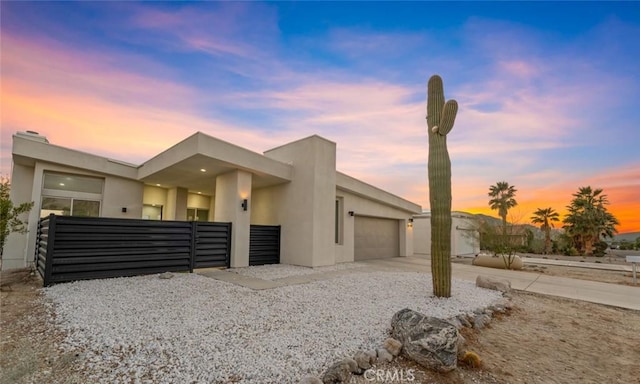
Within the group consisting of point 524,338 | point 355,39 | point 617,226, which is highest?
point 355,39

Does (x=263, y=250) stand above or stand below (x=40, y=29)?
below

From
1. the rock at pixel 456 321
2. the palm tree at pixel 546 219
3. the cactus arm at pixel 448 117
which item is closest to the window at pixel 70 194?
the cactus arm at pixel 448 117

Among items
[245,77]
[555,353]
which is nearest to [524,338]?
[555,353]

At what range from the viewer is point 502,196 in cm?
2327

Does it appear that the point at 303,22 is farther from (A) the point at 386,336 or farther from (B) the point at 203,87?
(A) the point at 386,336

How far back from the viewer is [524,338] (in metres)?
3.72

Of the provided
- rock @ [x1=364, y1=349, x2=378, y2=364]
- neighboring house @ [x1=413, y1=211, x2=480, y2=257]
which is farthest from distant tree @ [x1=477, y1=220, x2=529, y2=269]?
rock @ [x1=364, y1=349, x2=378, y2=364]

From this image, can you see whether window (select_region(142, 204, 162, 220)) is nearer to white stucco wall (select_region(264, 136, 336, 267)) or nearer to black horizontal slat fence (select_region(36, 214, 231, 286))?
black horizontal slat fence (select_region(36, 214, 231, 286))

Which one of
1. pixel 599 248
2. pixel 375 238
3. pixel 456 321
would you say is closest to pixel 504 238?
pixel 375 238

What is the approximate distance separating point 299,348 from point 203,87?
8.99m

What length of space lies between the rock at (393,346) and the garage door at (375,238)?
368 inches

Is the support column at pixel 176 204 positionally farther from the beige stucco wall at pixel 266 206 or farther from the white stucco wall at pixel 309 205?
the white stucco wall at pixel 309 205

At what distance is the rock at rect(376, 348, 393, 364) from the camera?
2796 mm

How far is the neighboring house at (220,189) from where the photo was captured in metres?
8.36
